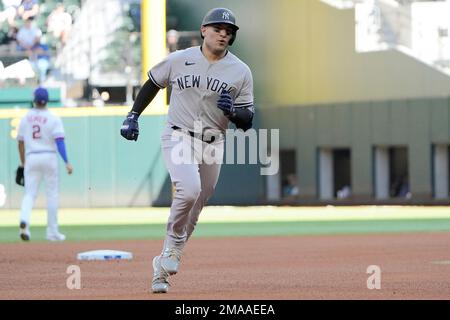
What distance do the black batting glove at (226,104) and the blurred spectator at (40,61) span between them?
20163 millimetres

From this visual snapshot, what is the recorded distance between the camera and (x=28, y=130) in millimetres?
16016

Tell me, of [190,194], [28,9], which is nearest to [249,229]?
[190,194]

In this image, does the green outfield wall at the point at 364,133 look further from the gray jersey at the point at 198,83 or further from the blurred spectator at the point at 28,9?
the gray jersey at the point at 198,83

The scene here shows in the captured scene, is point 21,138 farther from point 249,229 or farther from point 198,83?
point 198,83

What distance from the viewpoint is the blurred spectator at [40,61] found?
93.7 feet

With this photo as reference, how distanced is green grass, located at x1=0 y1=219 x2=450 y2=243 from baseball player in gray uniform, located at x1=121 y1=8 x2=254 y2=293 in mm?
8212

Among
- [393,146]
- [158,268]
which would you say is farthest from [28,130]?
[393,146]

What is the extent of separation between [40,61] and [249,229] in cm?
1092

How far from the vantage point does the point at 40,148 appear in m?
16.1

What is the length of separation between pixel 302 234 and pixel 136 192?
35.6 ft

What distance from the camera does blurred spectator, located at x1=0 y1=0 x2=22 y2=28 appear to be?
29312 millimetres

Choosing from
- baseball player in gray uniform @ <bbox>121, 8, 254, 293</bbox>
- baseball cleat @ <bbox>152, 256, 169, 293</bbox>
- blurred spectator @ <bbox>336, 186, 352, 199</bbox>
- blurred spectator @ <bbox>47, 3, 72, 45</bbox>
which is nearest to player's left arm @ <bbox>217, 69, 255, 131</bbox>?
baseball player in gray uniform @ <bbox>121, 8, 254, 293</bbox>

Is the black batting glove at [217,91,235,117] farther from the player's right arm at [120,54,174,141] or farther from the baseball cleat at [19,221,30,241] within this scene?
the baseball cleat at [19,221,30,241]
